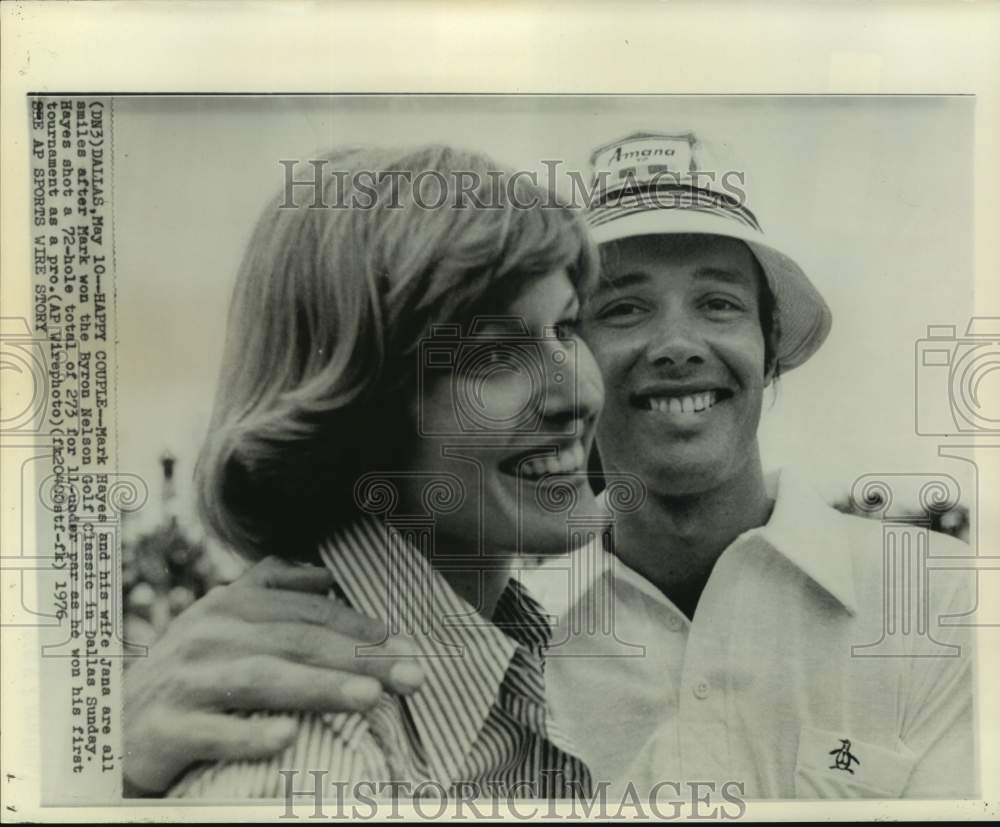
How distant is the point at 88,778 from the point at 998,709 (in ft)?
4.29

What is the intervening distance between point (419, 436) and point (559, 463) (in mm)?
200

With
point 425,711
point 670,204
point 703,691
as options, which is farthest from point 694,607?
point 670,204

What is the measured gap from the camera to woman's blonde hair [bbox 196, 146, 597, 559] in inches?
51.9

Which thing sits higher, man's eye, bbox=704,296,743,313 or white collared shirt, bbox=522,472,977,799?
man's eye, bbox=704,296,743,313

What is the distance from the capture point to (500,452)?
1.34 meters

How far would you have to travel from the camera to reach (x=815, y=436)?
4.47 feet

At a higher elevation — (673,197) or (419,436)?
(673,197)

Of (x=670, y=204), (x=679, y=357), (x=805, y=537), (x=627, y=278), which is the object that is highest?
(x=670, y=204)

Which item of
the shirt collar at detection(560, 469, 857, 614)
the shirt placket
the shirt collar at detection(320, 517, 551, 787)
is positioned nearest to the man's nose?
the shirt collar at detection(560, 469, 857, 614)

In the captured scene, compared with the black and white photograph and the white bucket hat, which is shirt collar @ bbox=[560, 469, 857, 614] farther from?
the white bucket hat

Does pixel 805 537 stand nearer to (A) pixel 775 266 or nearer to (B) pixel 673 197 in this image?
(A) pixel 775 266

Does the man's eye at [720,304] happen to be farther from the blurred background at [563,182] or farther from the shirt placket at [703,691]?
the shirt placket at [703,691]

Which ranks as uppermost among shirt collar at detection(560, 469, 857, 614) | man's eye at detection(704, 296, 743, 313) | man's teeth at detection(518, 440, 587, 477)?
man's eye at detection(704, 296, 743, 313)

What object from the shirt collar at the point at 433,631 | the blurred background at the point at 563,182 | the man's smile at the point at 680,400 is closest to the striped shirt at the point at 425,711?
the shirt collar at the point at 433,631
